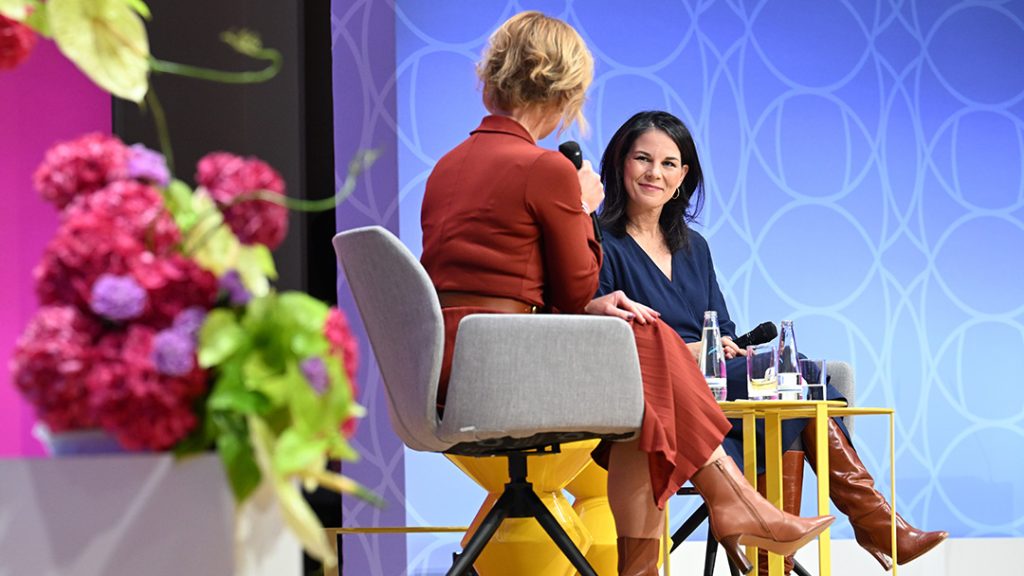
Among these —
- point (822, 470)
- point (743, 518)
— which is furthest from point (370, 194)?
point (743, 518)

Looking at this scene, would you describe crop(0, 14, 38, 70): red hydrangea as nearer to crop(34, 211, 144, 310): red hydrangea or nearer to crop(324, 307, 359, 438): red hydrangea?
crop(34, 211, 144, 310): red hydrangea

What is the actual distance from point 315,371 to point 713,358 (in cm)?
226

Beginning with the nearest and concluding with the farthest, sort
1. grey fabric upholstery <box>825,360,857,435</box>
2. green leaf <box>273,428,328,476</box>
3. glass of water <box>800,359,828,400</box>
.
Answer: green leaf <box>273,428,328,476</box>, glass of water <box>800,359,828,400</box>, grey fabric upholstery <box>825,360,857,435</box>

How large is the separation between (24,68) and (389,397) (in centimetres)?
100

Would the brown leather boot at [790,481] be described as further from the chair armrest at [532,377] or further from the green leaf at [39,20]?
the green leaf at [39,20]

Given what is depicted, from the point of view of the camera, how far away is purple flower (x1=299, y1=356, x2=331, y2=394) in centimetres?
80

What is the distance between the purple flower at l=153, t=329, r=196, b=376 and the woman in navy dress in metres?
2.58

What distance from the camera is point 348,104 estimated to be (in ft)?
14.1

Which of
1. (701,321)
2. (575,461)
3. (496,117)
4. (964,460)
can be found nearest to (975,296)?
(964,460)

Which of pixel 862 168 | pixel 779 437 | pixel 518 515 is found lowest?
pixel 518 515

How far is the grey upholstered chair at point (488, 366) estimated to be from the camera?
2.23 meters

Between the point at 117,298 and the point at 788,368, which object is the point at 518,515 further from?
the point at 117,298

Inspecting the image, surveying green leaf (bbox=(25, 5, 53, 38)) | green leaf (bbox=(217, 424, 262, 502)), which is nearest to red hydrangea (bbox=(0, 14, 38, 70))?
green leaf (bbox=(25, 5, 53, 38))

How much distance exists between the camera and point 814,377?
3104 mm
